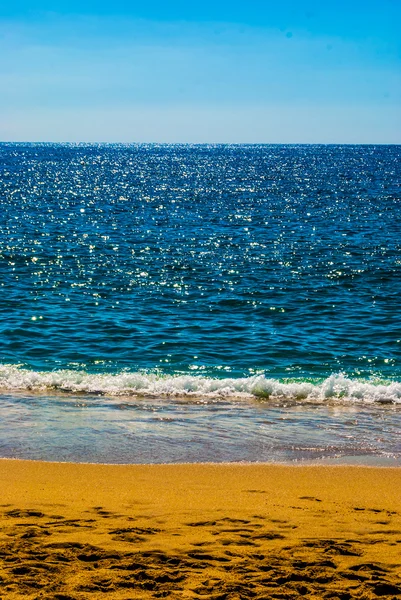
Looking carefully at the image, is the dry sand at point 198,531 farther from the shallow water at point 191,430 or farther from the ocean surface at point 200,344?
the ocean surface at point 200,344

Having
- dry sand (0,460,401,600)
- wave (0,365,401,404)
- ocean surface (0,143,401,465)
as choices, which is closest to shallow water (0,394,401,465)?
ocean surface (0,143,401,465)

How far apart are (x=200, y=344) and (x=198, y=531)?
12.2 meters

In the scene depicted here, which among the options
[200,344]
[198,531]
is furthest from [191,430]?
[200,344]

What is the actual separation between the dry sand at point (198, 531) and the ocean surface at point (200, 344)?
1205 mm

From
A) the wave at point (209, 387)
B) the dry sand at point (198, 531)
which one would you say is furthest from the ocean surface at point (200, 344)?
the dry sand at point (198, 531)

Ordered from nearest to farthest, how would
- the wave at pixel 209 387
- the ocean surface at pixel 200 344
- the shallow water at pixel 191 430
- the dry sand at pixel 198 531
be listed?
the dry sand at pixel 198 531, the shallow water at pixel 191 430, the ocean surface at pixel 200 344, the wave at pixel 209 387

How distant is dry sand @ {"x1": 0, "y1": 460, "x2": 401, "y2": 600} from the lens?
6.67 m

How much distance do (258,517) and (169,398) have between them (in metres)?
7.49

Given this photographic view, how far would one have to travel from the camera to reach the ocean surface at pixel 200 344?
1293 centimetres

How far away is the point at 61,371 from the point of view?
17469 mm

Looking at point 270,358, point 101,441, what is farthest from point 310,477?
point 270,358

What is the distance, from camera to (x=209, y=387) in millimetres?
16484

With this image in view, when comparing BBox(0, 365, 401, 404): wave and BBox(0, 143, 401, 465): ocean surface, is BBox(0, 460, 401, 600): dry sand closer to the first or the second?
BBox(0, 143, 401, 465): ocean surface

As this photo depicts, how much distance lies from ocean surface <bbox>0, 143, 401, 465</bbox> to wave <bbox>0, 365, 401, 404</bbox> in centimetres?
5
